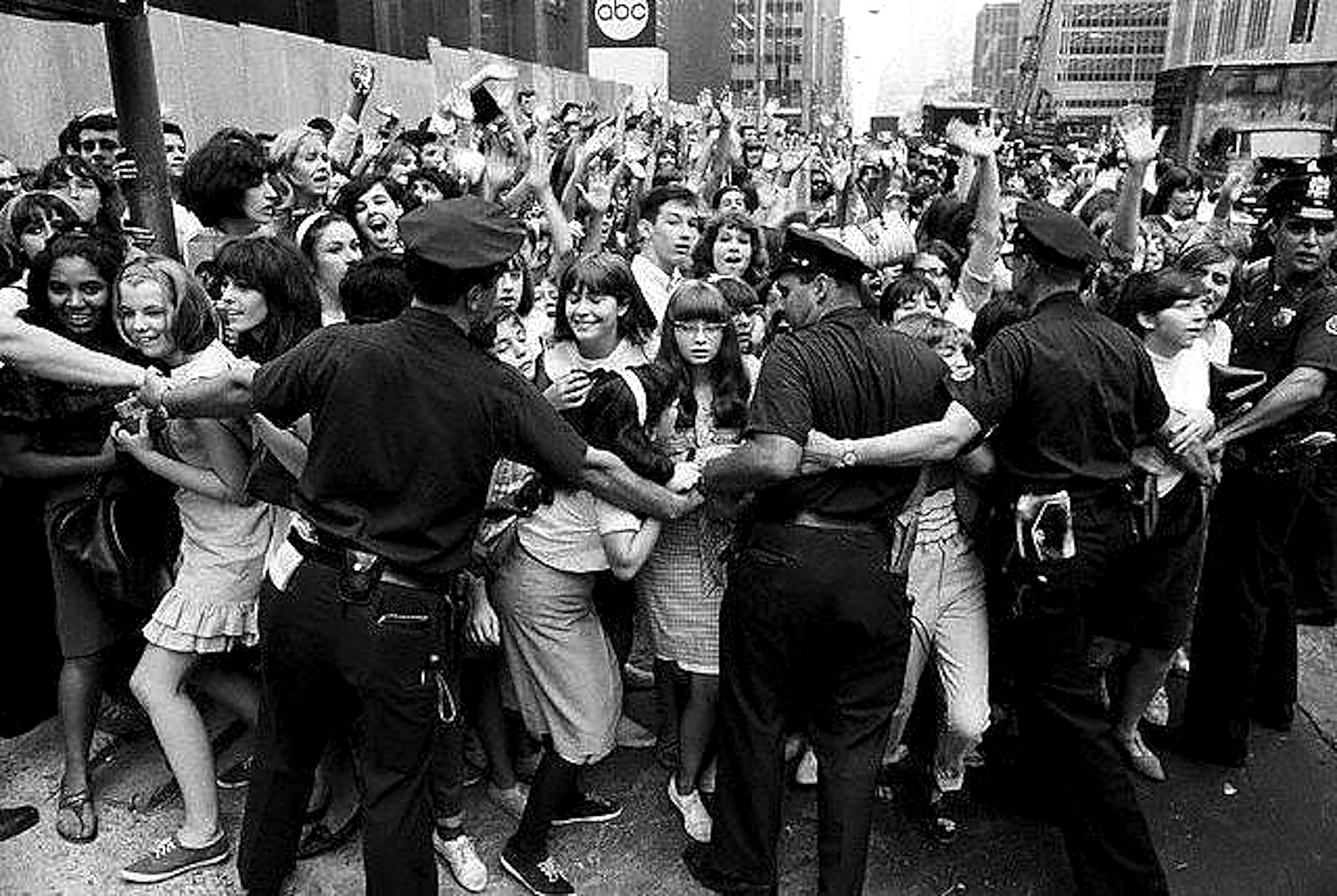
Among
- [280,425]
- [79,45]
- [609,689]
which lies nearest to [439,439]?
[280,425]

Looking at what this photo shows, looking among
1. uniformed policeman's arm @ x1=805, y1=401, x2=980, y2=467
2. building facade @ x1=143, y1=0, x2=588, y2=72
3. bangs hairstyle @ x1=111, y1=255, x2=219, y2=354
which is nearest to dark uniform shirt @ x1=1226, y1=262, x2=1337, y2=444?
uniformed policeman's arm @ x1=805, y1=401, x2=980, y2=467

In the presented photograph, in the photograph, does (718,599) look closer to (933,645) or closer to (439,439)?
(933,645)

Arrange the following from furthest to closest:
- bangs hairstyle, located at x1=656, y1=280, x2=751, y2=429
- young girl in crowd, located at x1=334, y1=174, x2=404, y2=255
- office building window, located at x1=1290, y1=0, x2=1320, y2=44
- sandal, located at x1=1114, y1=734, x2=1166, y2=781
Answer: office building window, located at x1=1290, y1=0, x2=1320, y2=44 → young girl in crowd, located at x1=334, y1=174, x2=404, y2=255 → sandal, located at x1=1114, y1=734, x2=1166, y2=781 → bangs hairstyle, located at x1=656, y1=280, x2=751, y2=429

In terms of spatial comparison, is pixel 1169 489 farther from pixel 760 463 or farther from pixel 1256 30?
pixel 1256 30

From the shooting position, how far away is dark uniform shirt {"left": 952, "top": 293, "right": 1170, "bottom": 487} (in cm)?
302

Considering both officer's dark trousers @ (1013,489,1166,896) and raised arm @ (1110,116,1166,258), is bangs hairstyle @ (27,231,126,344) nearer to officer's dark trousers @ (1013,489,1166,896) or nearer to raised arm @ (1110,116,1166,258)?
officer's dark trousers @ (1013,489,1166,896)

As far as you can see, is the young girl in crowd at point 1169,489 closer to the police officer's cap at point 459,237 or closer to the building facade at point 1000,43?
the police officer's cap at point 459,237

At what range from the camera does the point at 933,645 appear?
345 cm

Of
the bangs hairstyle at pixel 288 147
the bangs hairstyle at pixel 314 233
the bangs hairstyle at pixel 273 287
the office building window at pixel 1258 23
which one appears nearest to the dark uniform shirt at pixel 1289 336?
the bangs hairstyle at pixel 273 287

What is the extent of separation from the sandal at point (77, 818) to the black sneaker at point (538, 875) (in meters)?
1.40

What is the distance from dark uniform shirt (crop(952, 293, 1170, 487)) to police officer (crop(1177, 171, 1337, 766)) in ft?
2.37

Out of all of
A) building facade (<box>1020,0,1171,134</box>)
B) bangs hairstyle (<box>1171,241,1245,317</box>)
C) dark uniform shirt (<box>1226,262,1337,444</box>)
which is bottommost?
dark uniform shirt (<box>1226,262,1337,444</box>)

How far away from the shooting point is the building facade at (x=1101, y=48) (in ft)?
428

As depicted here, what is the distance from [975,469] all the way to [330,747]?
7.84 feet
